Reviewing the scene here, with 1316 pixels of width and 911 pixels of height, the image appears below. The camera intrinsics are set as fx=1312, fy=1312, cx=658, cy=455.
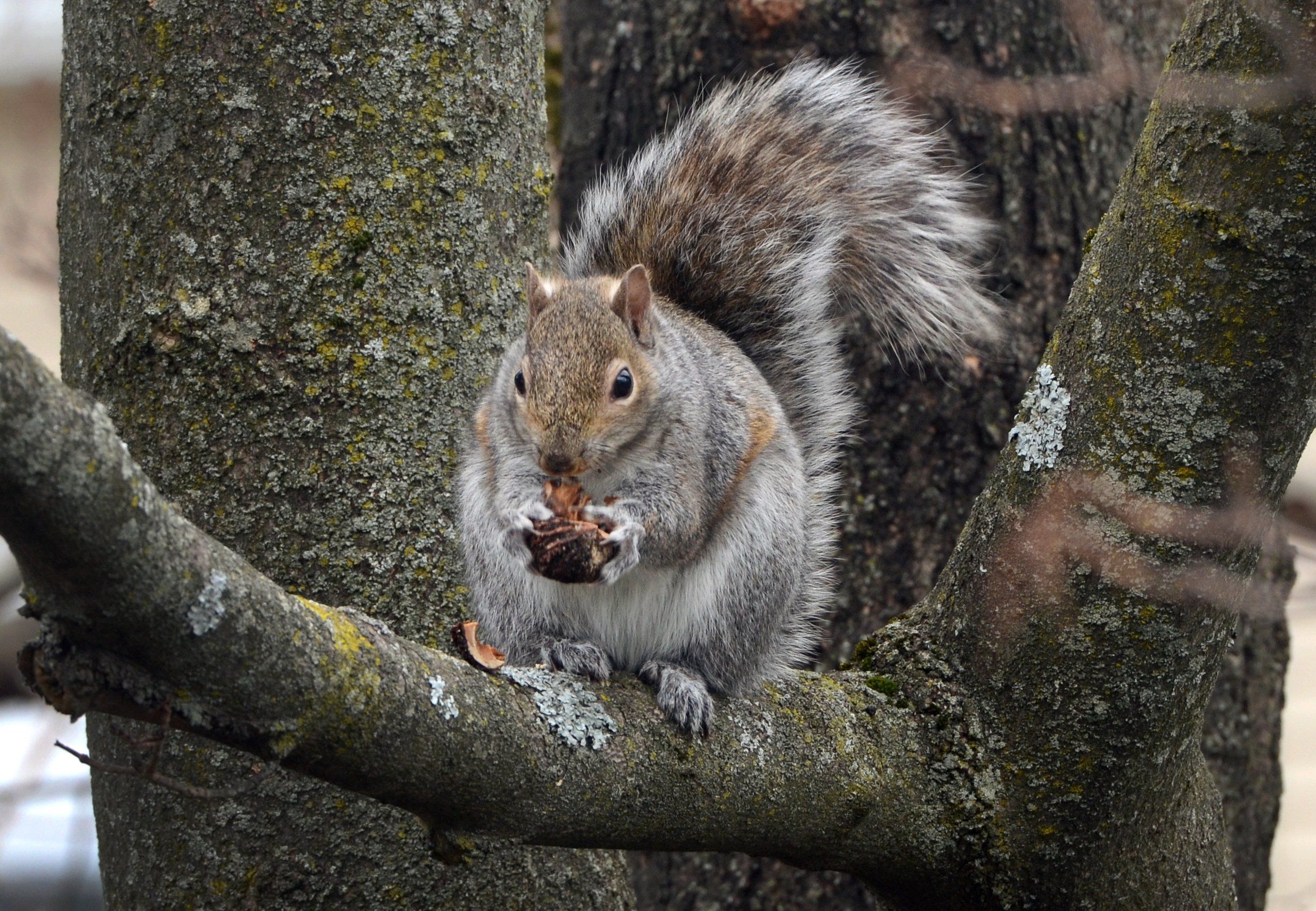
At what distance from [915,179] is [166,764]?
1684 millimetres

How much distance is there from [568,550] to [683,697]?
0.87ft

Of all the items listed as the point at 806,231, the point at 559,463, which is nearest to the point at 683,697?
the point at 559,463

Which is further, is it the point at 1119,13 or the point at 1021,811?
the point at 1119,13

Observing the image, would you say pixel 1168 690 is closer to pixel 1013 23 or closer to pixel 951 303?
pixel 951 303

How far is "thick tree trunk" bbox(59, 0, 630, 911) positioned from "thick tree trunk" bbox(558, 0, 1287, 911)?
1.01 metres

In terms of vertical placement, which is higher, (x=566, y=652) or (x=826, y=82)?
(x=826, y=82)

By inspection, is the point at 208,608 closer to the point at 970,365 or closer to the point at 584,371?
the point at 584,371

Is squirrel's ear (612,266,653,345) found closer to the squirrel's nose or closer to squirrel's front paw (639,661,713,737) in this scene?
the squirrel's nose

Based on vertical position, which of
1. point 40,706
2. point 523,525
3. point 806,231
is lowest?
point 40,706

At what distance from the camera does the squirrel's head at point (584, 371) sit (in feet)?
6.40

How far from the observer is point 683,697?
1826 mm

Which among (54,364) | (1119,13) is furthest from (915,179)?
(54,364)

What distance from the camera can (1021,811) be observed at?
1815 millimetres

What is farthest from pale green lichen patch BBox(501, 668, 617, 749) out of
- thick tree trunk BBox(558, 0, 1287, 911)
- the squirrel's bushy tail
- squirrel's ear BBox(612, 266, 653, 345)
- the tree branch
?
thick tree trunk BBox(558, 0, 1287, 911)
